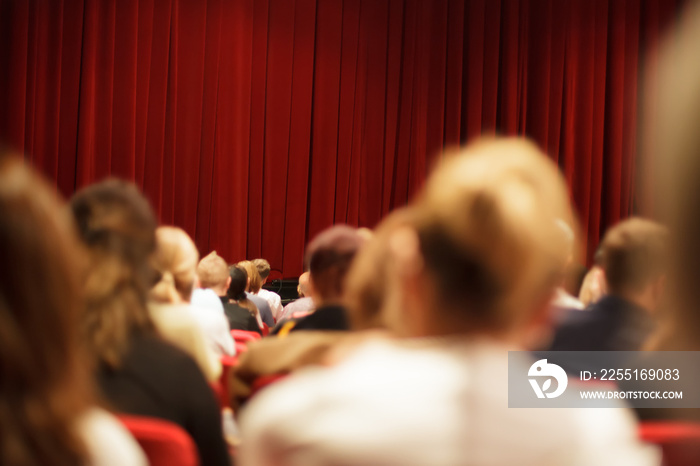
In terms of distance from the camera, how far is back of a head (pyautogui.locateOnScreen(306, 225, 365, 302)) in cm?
262

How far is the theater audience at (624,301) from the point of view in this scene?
2643 millimetres

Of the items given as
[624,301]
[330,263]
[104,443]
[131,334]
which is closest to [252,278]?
[330,263]

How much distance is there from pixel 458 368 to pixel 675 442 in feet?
3.02

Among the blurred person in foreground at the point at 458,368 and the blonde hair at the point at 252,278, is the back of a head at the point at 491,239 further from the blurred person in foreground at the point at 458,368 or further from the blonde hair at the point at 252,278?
the blonde hair at the point at 252,278

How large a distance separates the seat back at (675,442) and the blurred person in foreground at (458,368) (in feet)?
2.40

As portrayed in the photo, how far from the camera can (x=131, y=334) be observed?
1.75 metres

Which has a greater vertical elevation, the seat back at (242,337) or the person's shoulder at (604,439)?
the person's shoulder at (604,439)

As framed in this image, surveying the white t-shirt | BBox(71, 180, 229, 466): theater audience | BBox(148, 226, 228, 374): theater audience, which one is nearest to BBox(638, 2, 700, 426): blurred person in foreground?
the white t-shirt

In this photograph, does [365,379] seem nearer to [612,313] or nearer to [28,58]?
[612,313]

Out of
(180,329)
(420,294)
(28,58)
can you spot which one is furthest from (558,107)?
(420,294)

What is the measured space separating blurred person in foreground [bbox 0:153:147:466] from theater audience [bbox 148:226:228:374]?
1.35 metres

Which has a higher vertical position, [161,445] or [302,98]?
[302,98]

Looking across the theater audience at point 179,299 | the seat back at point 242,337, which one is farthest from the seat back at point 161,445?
the seat back at point 242,337

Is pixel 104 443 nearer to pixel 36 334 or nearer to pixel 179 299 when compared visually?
pixel 36 334
